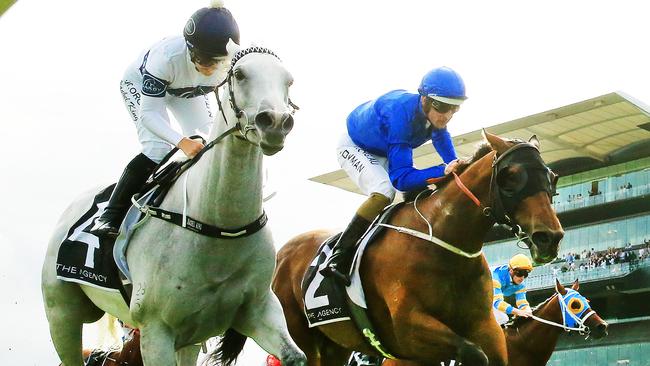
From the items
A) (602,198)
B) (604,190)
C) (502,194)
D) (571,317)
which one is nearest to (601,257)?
(602,198)

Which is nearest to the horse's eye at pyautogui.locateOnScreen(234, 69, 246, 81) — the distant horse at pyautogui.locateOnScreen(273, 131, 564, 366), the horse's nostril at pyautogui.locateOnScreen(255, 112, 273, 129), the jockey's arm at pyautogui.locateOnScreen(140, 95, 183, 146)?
the horse's nostril at pyautogui.locateOnScreen(255, 112, 273, 129)

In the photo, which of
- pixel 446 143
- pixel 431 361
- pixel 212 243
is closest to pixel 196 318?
pixel 212 243

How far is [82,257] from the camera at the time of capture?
22.0 ft

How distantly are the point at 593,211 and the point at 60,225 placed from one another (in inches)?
1409

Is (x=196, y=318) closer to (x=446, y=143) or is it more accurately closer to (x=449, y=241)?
(x=449, y=241)

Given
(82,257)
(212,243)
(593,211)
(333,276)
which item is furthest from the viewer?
(593,211)

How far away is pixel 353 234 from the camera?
28.3ft

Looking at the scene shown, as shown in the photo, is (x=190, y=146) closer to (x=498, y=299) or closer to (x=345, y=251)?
(x=345, y=251)

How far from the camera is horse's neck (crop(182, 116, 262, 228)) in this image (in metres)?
5.46

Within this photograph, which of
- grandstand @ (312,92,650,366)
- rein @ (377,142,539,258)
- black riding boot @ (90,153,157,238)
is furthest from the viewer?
grandstand @ (312,92,650,366)

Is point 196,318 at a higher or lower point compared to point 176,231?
lower

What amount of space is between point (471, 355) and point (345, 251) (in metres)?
1.80

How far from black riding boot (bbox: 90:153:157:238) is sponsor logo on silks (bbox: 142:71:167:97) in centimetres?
43

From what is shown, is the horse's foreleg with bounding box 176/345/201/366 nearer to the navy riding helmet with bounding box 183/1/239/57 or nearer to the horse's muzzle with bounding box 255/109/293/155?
the navy riding helmet with bounding box 183/1/239/57
